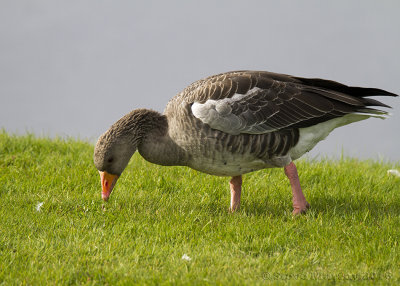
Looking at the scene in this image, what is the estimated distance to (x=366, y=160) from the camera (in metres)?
11.1

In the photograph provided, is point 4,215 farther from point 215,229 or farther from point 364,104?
point 364,104

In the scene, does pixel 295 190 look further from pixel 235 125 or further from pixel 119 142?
pixel 119 142

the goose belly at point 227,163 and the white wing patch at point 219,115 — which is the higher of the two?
the white wing patch at point 219,115

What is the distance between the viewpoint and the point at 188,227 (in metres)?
6.86

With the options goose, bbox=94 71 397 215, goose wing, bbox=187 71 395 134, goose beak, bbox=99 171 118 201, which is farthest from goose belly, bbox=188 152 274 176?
goose beak, bbox=99 171 118 201

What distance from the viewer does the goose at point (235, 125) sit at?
22.6 ft

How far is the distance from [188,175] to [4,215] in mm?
3223

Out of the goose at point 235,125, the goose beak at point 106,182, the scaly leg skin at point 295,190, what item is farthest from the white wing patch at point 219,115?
the goose beak at point 106,182

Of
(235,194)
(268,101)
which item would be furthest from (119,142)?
(268,101)

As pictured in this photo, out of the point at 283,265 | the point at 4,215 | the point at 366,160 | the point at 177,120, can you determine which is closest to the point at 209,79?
the point at 177,120

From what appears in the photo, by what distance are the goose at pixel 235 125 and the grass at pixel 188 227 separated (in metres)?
0.67

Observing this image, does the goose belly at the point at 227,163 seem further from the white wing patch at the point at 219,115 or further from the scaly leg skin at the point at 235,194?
the scaly leg skin at the point at 235,194

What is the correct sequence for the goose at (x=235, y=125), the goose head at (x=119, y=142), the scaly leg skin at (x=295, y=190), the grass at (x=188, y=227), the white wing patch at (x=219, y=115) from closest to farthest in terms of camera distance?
1. the grass at (x=188, y=227)
2. the white wing patch at (x=219, y=115)
3. the goose at (x=235, y=125)
4. the goose head at (x=119, y=142)
5. the scaly leg skin at (x=295, y=190)

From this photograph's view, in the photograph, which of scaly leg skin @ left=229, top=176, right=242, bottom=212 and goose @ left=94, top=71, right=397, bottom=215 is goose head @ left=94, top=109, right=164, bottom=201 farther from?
scaly leg skin @ left=229, top=176, right=242, bottom=212
